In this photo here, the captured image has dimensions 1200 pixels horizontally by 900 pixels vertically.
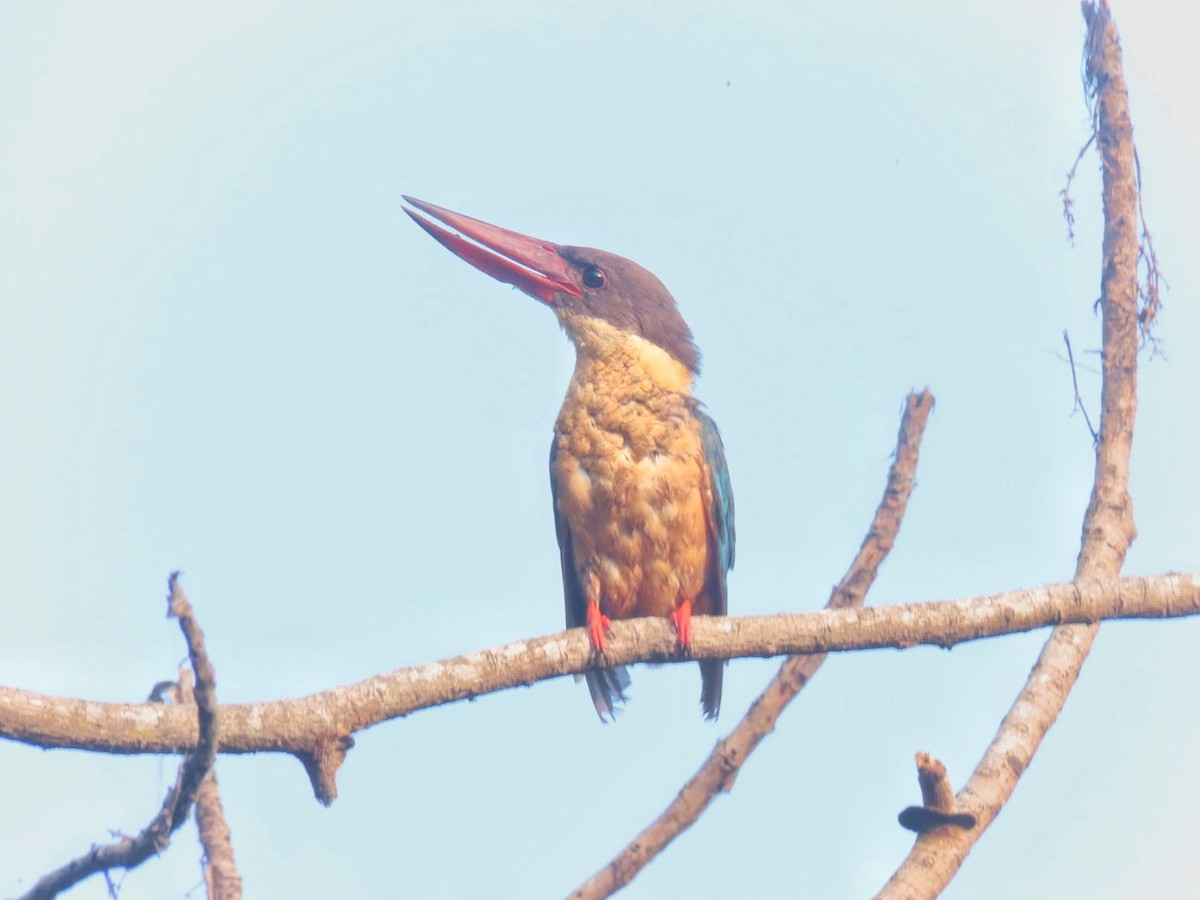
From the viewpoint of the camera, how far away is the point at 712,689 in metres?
6.08

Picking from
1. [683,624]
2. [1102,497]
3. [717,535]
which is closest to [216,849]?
[683,624]

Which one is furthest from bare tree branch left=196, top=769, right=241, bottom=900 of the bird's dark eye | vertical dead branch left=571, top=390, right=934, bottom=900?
the bird's dark eye

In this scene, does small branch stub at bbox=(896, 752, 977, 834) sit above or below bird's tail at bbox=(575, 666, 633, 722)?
below

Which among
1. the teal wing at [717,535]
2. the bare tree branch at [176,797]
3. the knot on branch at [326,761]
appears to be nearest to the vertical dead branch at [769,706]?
the teal wing at [717,535]

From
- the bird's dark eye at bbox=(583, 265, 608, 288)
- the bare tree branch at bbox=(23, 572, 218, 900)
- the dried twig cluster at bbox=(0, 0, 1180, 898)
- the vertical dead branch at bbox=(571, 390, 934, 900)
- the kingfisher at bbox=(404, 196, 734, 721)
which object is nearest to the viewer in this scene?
the bare tree branch at bbox=(23, 572, 218, 900)

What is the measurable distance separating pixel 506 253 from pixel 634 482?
1626 millimetres

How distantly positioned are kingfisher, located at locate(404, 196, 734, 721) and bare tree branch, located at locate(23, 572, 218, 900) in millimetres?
2075

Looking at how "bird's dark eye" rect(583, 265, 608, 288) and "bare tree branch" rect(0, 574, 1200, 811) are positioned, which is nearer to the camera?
"bare tree branch" rect(0, 574, 1200, 811)

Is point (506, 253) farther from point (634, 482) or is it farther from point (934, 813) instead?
point (934, 813)

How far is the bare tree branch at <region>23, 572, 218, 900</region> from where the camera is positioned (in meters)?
2.62

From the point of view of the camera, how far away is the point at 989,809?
14.2 feet

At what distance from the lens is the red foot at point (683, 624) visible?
4691 mm

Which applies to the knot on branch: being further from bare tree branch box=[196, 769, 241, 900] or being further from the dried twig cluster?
bare tree branch box=[196, 769, 241, 900]

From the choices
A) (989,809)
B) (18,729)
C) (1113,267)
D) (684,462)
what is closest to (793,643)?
(989,809)
